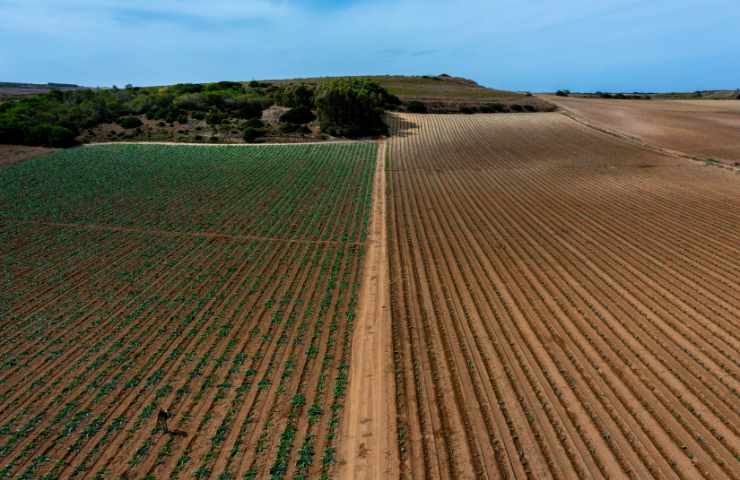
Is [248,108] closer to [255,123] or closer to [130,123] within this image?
[255,123]

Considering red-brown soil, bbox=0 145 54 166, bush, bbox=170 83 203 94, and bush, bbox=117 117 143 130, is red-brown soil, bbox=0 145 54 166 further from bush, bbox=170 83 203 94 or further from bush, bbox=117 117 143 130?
bush, bbox=170 83 203 94

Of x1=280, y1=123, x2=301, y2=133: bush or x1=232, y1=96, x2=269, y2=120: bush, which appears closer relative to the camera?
x1=280, y1=123, x2=301, y2=133: bush

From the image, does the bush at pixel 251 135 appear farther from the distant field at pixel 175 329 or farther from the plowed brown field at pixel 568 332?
the plowed brown field at pixel 568 332

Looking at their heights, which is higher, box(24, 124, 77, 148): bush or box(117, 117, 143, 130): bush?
box(117, 117, 143, 130): bush

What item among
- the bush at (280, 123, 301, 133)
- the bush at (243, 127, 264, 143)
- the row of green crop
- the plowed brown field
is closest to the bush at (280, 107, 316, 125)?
the bush at (280, 123, 301, 133)

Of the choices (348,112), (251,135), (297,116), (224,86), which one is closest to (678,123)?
(348,112)
